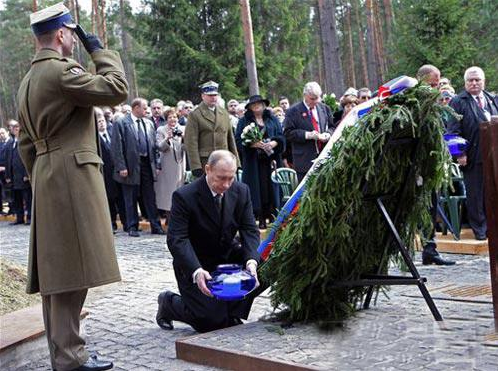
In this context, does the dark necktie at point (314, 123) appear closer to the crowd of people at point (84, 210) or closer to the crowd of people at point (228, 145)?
the crowd of people at point (228, 145)

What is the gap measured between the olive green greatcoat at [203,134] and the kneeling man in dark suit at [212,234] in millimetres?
5376

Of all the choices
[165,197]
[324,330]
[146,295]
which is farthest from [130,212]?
[324,330]

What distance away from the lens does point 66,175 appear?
477 cm

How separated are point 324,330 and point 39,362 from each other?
6.45 ft

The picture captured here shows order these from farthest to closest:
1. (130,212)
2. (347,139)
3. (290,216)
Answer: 1. (130,212)
2. (290,216)
3. (347,139)

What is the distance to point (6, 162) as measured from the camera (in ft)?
56.9

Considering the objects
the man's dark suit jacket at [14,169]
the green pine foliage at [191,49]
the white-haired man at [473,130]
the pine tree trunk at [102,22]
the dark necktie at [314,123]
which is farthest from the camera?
the pine tree trunk at [102,22]

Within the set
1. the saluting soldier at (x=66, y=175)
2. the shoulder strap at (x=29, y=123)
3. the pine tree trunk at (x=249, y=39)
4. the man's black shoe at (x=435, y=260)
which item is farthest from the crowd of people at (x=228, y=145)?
the pine tree trunk at (x=249, y=39)

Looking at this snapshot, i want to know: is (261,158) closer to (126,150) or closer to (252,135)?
(252,135)

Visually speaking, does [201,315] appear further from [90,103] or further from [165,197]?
[165,197]

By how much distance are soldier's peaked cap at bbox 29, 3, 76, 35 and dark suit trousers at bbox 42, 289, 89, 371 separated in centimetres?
160

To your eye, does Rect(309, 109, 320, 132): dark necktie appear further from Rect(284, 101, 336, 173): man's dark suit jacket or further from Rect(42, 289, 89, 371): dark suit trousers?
Rect(42, 289, 89, 371): dark suit trousers

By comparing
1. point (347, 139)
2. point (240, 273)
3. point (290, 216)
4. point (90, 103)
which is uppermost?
point (90, 103)

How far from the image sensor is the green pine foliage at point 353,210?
5121 millimetres
